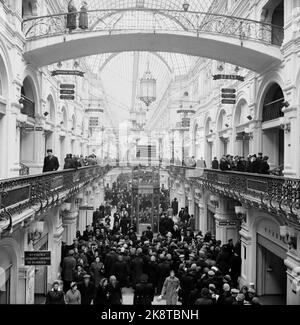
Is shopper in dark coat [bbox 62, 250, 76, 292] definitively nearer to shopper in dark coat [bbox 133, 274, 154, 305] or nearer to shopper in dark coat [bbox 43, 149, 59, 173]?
shopper in dark coat [bbox 43, 149, 59, 173]

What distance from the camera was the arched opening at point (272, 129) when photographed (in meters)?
14.5

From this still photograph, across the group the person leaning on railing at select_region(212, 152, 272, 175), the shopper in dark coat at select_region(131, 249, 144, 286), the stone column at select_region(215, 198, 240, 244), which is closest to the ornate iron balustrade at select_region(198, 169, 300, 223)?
the person leaning on railing at select_region(212, 152, 272, 175)

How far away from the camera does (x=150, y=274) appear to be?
38.7 feet

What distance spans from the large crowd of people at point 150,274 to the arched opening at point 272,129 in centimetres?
393

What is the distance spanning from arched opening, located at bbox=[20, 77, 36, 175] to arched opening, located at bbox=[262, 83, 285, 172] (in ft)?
29.4

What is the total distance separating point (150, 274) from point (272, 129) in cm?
768

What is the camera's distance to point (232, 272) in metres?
13.7

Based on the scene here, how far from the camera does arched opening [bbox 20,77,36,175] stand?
14164 mm

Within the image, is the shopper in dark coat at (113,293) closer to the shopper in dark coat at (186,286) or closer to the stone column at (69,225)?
the shopper in dark coat at (186,286)

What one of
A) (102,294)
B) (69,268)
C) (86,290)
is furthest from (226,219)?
(102,294)

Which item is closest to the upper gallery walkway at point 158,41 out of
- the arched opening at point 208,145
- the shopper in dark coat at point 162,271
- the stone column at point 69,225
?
A: the stone column at point 69,225

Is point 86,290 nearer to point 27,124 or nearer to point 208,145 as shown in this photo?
point 27,124
